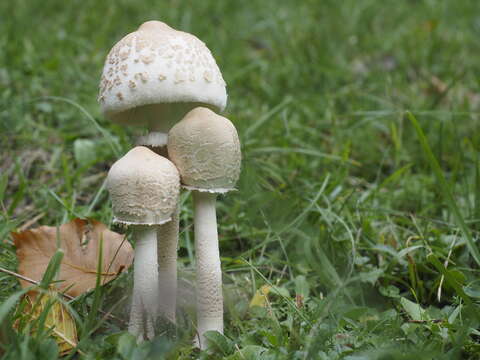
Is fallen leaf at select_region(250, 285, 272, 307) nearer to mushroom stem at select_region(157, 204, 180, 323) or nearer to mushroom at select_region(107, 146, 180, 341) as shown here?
mushroom stem at select_region(157, 204, 180, 323)

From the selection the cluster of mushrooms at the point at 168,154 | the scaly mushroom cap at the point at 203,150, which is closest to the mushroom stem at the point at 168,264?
the cluster of mushrooms at the point at 168,154

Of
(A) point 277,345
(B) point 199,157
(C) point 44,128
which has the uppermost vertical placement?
(B) point 199,157

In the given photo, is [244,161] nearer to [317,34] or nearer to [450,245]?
[450,245]

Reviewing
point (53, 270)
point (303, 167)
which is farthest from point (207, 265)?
point (303, 167)

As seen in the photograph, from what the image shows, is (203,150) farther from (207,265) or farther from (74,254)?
(74,254)

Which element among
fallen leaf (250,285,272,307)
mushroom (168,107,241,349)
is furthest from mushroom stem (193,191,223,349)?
fallen leaf (250,285,272,307)

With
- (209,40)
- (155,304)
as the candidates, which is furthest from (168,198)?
(209,40)
